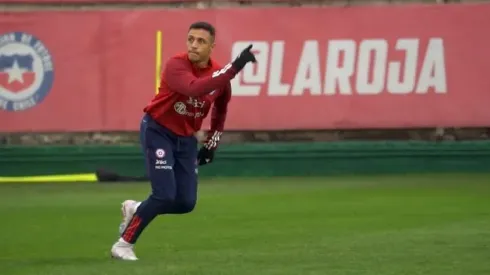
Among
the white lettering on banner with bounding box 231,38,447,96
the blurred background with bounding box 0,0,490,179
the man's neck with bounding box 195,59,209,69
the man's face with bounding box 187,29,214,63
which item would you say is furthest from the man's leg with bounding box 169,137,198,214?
the white lettering on banner with bounding box 231,38,447,96

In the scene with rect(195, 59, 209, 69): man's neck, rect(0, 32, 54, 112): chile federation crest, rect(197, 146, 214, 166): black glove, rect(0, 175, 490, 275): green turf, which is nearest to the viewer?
rect(0, 175, 490, 275): green turf

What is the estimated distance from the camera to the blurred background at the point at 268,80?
20984mm

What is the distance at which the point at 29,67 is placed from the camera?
20875 millimetres

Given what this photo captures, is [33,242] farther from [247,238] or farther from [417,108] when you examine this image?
[417,108]

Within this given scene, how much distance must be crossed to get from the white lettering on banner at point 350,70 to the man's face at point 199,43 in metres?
9.89

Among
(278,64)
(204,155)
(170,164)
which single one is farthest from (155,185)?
(278,64)

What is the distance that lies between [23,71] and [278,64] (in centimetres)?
381

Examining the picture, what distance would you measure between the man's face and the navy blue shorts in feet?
2.16

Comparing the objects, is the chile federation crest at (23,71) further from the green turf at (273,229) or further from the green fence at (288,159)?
the green turf at (273,229)

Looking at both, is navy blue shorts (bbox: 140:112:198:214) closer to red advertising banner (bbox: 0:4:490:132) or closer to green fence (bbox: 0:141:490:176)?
red advertising banner (bbox: 0:4:490:132)

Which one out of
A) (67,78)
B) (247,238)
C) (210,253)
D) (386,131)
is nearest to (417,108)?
(386,131)

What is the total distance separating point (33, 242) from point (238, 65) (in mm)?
3439

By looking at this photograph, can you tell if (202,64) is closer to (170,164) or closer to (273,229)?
(170,164)

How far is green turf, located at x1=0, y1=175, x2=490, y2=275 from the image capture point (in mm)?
10562
